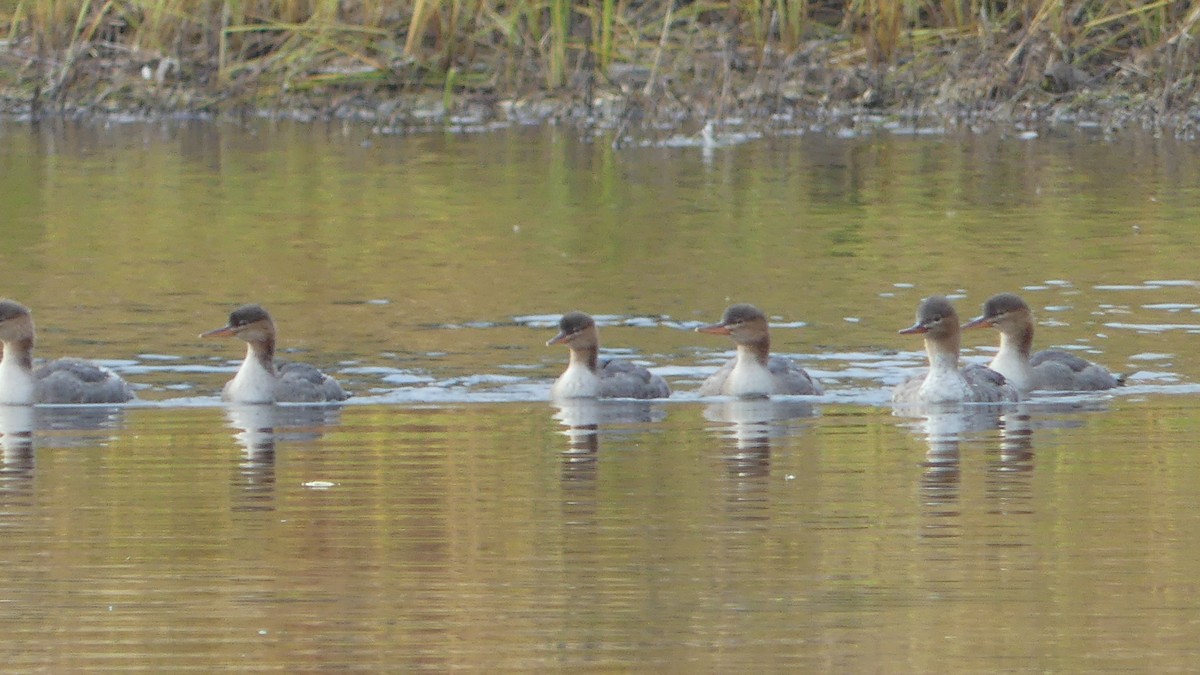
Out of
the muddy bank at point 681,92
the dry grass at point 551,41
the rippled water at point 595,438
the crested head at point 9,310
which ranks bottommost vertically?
the rippled water at point 595,438

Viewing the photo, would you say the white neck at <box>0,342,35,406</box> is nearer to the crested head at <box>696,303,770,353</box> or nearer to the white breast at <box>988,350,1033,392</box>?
the crested head at <box>696,303,770,353</box>

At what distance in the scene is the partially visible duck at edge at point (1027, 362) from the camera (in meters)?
12.7

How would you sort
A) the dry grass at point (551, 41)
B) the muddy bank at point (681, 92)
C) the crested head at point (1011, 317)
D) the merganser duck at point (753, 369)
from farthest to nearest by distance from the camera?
the muddy bank at point (681, 92) → the dry grass at point (551, 41) → the crested head at point (1011, 317) → the merganser duck at point (753, 369)

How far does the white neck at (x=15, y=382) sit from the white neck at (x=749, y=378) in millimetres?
3504

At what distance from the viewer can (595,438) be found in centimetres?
1136

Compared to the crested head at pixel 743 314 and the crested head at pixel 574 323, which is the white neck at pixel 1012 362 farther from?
the crested head at pixel 574 323

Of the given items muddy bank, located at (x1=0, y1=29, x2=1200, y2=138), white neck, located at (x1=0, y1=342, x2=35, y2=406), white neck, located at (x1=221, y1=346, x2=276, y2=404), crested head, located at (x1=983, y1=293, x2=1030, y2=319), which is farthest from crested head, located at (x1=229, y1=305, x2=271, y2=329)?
muddy bank, located at (x1=0, y1=29, x2=1200, y2=138)

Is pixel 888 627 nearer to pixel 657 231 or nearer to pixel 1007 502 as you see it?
pixel 1007 502

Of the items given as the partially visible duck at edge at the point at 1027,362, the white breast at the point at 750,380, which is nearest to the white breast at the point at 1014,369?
the partially visible duck at edge at the point at 1027,362

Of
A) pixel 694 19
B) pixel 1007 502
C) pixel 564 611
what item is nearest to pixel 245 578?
pixel 564 611

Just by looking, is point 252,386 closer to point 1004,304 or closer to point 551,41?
point 1004,304

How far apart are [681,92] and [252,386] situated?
1458 cm

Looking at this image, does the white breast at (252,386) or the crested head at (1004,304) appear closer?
the white breast at (252,386)

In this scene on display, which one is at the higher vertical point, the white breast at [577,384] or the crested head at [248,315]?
the crested head at [248,315]
